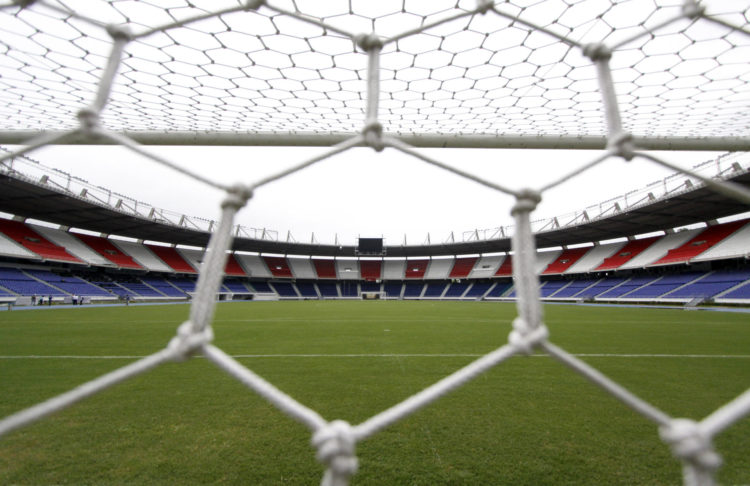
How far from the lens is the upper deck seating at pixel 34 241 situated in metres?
18.0

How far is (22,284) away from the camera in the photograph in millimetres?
16234

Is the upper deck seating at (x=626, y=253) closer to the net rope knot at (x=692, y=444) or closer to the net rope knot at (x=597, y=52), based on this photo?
the net rope knot at (x=597, y=52)

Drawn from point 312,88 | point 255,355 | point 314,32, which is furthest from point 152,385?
point 314,32

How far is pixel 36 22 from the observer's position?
1.65 meters

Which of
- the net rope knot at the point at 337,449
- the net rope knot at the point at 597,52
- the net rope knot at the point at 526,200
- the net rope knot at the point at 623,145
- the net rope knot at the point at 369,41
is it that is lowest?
the net rope knot at the point at 337,449

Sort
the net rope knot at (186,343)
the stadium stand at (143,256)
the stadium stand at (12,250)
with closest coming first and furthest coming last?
the net rope knot at (186,343) < the stadium stand at (12,250) < the stadium stand at (143,256)

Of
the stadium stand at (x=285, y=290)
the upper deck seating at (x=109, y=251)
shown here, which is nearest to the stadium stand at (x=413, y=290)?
the stadium stand at (x=285, y=290)

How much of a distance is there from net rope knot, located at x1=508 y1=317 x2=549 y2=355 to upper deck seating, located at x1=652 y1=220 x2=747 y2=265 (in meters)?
24.8

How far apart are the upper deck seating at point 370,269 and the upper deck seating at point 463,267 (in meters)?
8.54

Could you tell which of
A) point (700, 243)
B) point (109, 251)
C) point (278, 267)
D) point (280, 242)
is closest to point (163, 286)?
point (109, 251)

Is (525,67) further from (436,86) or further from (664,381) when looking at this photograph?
(664,381)

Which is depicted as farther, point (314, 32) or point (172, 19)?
point (314, 32)

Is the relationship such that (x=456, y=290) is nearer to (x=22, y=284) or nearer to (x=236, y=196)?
(x=22, y=284)

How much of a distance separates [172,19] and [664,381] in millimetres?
4795
